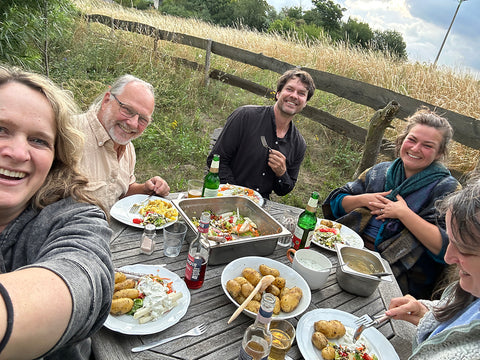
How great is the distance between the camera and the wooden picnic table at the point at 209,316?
121 cm

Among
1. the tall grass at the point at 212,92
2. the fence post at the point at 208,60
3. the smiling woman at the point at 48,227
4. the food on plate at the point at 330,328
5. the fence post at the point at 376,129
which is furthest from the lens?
the fence post at the point at 208,60

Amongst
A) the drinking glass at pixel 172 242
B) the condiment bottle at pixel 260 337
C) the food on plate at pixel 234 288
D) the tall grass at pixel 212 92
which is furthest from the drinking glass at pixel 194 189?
the tall grass at pixel 212 92

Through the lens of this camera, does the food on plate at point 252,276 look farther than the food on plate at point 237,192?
No

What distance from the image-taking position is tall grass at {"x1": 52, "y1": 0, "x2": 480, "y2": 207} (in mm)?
→ 5430

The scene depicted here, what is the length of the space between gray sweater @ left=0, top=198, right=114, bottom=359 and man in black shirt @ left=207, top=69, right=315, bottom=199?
226cm

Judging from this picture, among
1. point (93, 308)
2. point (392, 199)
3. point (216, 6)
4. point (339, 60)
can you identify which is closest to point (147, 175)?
point (392, 199)

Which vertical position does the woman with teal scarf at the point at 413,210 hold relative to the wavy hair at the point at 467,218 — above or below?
below

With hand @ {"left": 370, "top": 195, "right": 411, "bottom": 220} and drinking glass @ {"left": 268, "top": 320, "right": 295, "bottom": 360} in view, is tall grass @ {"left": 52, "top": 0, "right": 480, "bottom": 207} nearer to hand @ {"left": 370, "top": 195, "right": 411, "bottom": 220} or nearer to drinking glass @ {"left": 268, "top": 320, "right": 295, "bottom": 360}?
hand @ {"left": 370, "top": 195, "right": 411, "bottom": 220}

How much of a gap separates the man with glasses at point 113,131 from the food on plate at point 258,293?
1.16 metres

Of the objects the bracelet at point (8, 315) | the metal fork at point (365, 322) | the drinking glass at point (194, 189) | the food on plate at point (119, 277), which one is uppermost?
the bracelet at point (8, 315)

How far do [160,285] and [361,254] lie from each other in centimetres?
133

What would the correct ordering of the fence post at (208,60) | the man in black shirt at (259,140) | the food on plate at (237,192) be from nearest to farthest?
the food on plate at (237,192) < the man in black shirt at (259,140) < the fence post at (208,60)

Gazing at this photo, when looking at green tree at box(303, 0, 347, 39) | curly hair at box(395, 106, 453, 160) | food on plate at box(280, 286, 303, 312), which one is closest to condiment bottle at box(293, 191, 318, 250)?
food on plate at box(280, 286, 303, 312)

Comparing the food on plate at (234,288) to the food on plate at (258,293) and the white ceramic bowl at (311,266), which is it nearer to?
the food on plate at (258,293)
